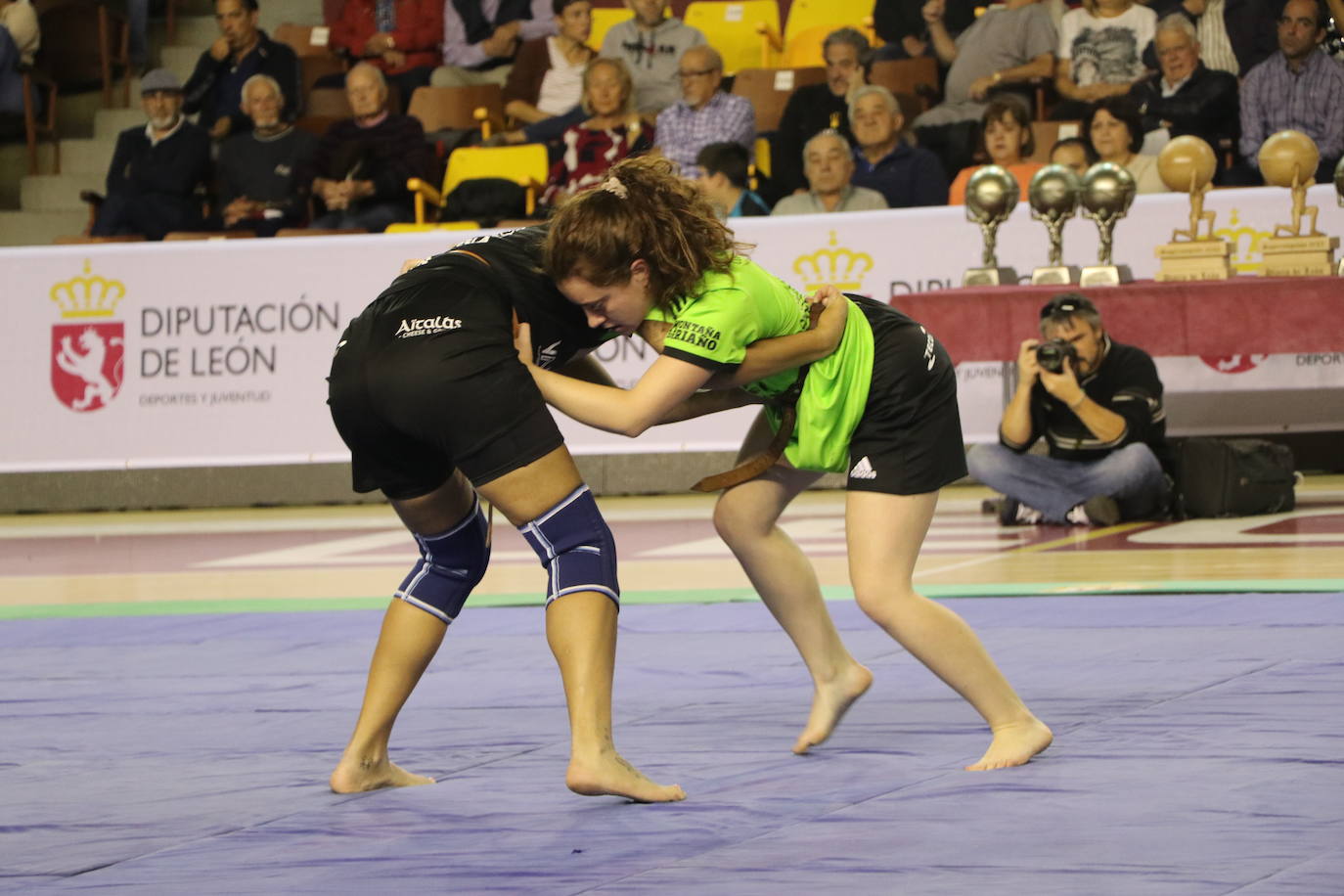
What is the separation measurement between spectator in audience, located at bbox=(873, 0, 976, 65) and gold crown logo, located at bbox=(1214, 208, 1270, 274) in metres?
3.10

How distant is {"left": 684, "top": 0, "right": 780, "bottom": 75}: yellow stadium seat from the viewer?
11.7m

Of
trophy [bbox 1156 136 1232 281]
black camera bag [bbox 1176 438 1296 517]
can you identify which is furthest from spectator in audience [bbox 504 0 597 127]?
black camera bag [bbox 1176 438 1296 517]

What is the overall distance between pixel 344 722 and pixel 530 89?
8.46 metres

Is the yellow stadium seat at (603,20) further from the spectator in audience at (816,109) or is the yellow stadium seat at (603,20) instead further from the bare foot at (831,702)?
the bare foot at (831,702)

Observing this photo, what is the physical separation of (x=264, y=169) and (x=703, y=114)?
2.67 meters

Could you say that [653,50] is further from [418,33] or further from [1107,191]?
[1107,191]

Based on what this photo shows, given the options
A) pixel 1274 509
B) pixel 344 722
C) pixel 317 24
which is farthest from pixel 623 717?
pixel 317 24

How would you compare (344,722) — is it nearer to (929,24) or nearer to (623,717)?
(623,717)

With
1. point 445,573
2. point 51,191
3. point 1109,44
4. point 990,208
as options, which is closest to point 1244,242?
point 990,208

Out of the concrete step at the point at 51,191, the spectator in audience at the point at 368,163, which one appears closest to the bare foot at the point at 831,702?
the spectator in audience at the point at 368,163

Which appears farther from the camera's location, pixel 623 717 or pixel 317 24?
pixel 317 24

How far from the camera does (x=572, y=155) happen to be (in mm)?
10102

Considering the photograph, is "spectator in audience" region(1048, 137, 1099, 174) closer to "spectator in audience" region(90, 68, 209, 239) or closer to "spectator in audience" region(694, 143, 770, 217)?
"spectator in audience" region(694, 143, 770, 217)

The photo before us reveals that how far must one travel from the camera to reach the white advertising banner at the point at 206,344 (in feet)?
28.9
